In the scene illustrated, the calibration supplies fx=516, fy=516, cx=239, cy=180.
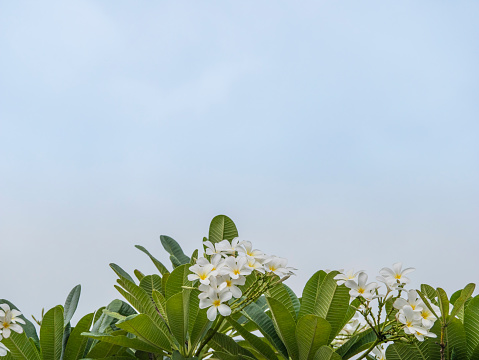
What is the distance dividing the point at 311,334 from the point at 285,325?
93mm

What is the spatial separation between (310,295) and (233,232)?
0.39 m

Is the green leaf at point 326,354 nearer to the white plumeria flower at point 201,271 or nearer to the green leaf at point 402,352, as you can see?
the green leaf at point 402,352

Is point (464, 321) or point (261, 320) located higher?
point (464, 321)

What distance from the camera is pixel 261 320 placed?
169cm

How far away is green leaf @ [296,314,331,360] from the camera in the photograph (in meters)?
1.49

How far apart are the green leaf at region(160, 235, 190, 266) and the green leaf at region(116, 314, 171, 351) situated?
51cm

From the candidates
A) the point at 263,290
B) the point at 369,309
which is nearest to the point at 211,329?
the point at 263,290

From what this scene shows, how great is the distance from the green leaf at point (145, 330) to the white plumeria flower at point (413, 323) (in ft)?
2.39

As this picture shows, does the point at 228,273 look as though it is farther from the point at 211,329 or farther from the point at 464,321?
the point at 464,321

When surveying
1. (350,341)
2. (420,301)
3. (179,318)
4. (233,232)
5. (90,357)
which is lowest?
(90,357)

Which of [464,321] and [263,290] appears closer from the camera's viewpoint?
[263,290]

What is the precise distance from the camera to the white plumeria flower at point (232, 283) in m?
1.43

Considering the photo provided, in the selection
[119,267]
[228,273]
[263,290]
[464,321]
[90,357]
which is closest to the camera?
[228,273]

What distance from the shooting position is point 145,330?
1.57m
